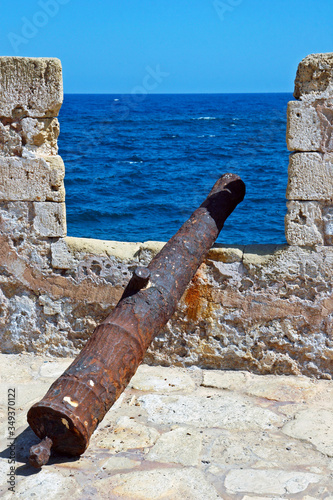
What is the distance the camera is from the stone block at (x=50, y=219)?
4.30 m

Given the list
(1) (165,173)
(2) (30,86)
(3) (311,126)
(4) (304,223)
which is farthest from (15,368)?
(1) (165,173)

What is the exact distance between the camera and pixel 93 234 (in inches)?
801

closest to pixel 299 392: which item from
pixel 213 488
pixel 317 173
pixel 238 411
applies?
pixel 238 411

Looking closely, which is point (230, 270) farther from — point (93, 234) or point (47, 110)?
point (93, 234)

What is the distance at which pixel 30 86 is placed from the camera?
13.5ft

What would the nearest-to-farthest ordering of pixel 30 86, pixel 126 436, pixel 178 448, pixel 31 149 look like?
pixel 178 448
pixel 126 436
pixel 30 86
pixel 31 149

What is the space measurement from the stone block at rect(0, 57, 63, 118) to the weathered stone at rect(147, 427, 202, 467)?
7.98ft

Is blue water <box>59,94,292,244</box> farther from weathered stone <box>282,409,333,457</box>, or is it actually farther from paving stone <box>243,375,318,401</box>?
weathered stone <box>282,409,333,457</box>

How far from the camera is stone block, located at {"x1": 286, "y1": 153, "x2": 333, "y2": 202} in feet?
12.7

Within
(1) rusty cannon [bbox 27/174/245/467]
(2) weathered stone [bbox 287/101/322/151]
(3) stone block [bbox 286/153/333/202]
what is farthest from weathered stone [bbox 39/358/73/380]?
(2) weathered stone [bbox 287/101/322/151]

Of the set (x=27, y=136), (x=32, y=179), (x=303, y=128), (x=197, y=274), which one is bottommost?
(x=197, y=274)

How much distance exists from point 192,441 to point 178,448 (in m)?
0.12

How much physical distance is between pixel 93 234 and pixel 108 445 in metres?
17.3

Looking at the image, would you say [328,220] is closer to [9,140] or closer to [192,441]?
[192,441]
